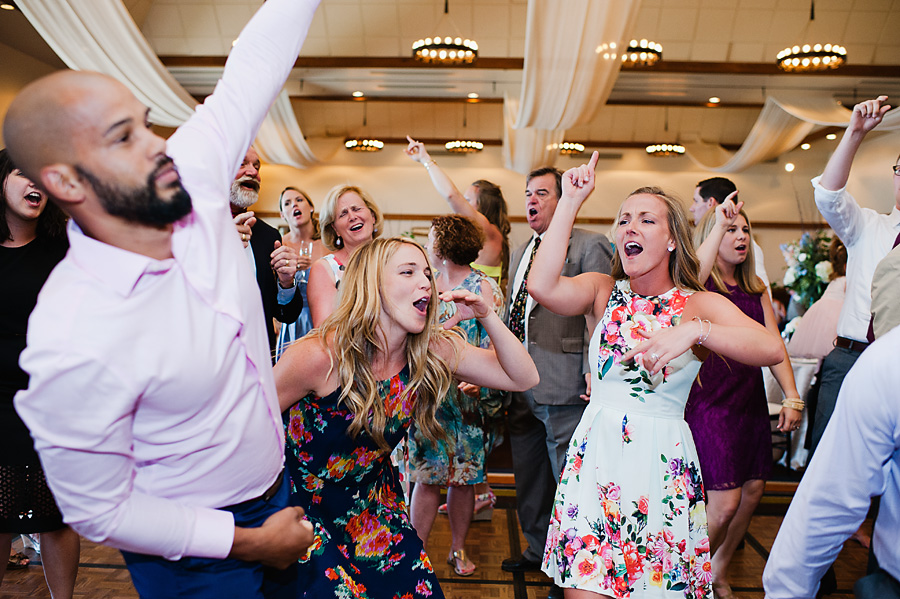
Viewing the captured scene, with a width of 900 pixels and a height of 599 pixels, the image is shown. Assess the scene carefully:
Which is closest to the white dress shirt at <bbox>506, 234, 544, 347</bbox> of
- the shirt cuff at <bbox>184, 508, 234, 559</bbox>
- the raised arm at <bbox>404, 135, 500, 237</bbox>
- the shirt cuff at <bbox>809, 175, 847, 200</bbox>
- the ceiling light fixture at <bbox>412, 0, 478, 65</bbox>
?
the raised arm at <bbox>404, 135, 500, 237</bbox>

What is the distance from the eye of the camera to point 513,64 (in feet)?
25.4

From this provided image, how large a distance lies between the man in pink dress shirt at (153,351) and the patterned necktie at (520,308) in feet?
6.45

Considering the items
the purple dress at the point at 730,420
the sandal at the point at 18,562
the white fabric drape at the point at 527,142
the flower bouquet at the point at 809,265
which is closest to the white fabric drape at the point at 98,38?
the sandal at the point at 18,562

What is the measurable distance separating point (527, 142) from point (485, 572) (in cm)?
658

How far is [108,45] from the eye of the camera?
4438 millimetres

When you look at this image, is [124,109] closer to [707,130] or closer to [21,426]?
[21,426]

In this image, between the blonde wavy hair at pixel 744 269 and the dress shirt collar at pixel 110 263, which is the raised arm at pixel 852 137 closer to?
the blonde wavy hair at pixel 744 269

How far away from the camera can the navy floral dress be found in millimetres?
1649

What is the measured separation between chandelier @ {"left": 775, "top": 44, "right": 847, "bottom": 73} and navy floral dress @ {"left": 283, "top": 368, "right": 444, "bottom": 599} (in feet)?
20.9

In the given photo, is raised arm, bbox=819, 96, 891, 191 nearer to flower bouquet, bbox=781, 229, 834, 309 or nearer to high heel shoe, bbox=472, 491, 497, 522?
high heel shoe, bbox=472, 491, 497, 522

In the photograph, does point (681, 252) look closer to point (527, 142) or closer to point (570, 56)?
point (570, 56)

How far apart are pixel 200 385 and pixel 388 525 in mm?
947

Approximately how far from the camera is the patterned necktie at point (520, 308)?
9.78 ft

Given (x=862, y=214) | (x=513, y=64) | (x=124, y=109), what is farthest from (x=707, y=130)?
(x=124, y=109)
